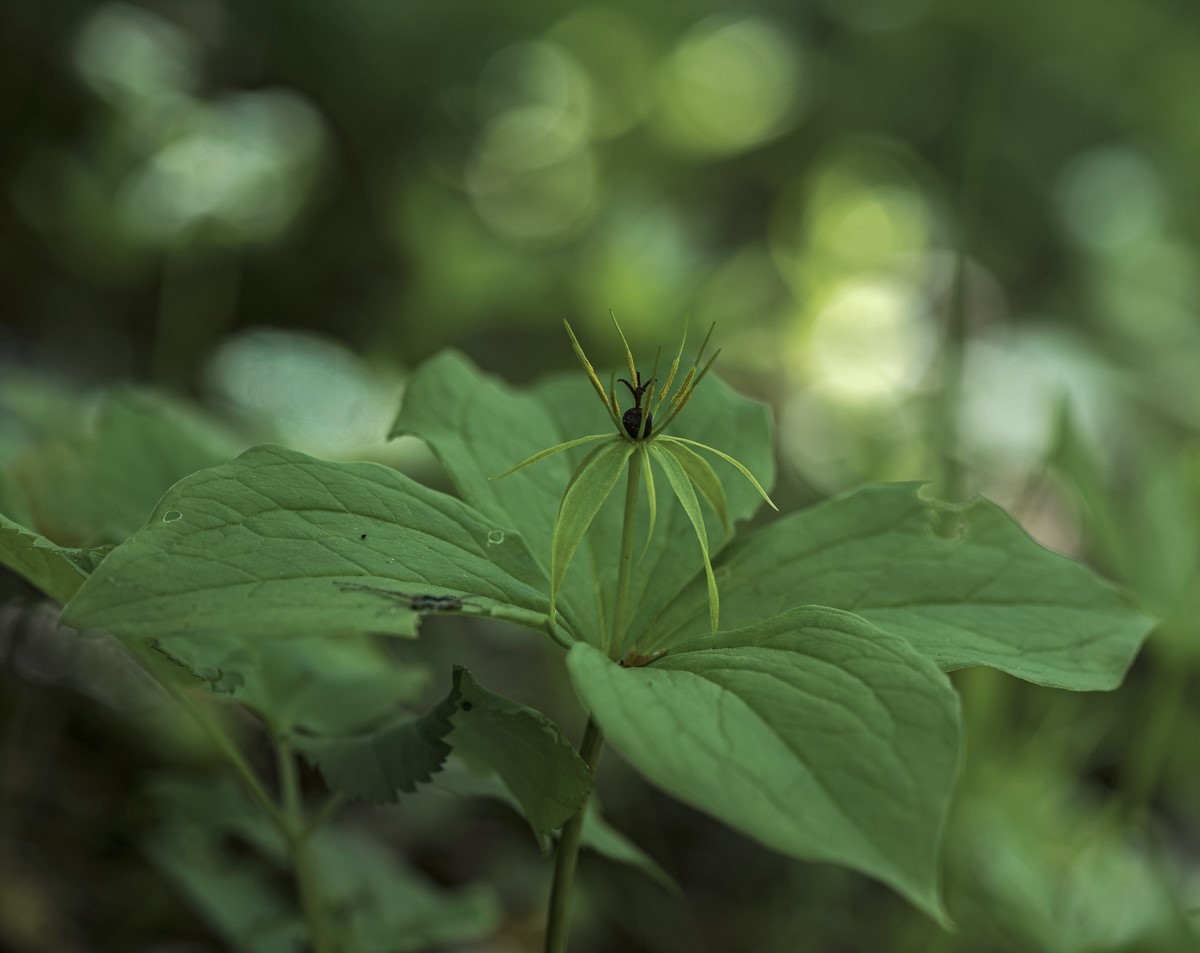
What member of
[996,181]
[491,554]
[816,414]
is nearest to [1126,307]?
[996,181]

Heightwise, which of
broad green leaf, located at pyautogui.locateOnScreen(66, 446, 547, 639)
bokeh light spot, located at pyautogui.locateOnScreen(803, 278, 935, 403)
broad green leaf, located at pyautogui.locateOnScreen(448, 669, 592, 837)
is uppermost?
broad green leaf, located at pyautogui.locateOnScreen(66, 446, 547, 639)

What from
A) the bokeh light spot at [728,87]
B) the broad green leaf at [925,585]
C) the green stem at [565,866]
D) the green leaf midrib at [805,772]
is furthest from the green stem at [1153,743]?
the bokeh light spot at [728,87]

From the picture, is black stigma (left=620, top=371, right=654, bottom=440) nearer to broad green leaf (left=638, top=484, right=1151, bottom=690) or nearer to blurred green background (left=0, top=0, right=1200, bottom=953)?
broad green leaf (left=638, top=484, right=1151, bottom=690)

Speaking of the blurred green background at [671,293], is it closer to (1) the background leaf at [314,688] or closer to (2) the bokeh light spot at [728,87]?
(2) the bokeh light spot at [728,87]

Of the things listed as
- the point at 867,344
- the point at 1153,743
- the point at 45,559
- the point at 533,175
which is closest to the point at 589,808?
the point at 45,559

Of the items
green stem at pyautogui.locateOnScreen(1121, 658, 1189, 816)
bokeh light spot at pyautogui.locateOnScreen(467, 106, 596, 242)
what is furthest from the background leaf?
bokeh light spot at pyautogui.locateOnScreen(467, 106, 596, 242)

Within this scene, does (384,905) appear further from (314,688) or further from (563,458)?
(563,458)

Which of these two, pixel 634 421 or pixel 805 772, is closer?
pixel 805 772
